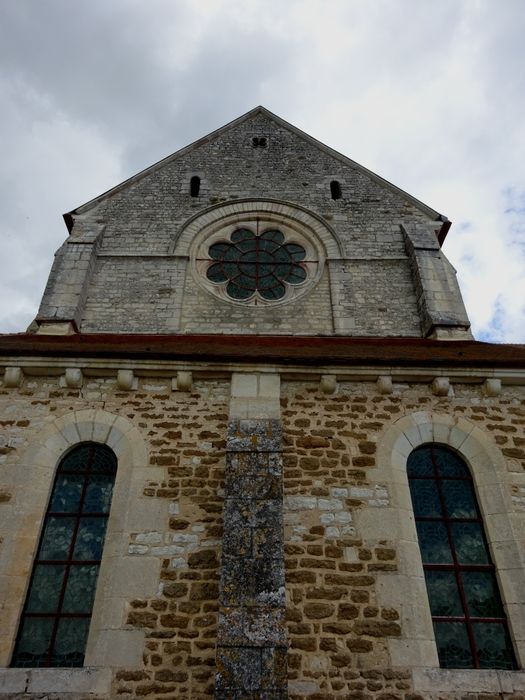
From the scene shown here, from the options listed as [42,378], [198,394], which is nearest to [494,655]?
[198,394]

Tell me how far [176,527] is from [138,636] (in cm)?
91

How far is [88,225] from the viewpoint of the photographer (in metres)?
10.2

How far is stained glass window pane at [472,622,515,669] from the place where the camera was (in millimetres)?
4359

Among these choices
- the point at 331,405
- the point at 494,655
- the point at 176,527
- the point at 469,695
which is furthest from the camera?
the point at 331,405

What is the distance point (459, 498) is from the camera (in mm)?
5137

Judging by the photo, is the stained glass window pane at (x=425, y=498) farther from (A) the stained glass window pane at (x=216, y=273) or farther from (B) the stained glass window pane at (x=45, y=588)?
(A) the stained glass window pane at (x=216, y=273)

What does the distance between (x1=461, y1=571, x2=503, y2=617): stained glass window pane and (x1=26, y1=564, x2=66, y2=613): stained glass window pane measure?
12.0ft

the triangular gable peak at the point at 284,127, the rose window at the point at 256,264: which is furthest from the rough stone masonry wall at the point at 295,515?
the triangular gable peak at the point at 284,127

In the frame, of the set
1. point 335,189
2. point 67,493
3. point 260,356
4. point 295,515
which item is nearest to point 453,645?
point 295,515

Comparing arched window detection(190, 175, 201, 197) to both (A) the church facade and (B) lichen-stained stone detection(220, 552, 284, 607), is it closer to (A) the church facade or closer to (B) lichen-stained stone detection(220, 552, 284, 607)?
(A) the church facade

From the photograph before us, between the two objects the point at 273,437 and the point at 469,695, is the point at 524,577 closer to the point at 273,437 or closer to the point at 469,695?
the point at 469,695

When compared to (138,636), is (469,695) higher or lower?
lower

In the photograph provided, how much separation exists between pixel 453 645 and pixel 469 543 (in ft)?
2.95

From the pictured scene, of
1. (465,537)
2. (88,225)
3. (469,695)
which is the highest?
(88,225)
